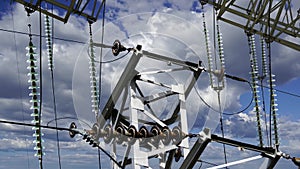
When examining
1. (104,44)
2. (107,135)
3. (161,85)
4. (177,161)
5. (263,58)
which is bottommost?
(177,161)

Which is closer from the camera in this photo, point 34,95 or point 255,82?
point 34,95

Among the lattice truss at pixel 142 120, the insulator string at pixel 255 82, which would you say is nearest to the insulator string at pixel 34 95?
the lattice truss at pixel 142 120

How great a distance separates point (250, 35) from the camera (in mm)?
10734

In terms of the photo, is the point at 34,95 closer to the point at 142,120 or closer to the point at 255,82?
the point at 142,120

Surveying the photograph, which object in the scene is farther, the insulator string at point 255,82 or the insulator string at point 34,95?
the insulator string at point 255,82

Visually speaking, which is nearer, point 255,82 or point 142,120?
point 142,120

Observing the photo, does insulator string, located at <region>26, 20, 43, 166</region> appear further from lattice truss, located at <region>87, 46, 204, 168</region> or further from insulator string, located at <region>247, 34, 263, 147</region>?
insulator string, located at <region>247, 34, 263, 147</region>

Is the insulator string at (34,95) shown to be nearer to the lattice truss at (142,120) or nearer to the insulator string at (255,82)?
the lattice truss at (142,120)

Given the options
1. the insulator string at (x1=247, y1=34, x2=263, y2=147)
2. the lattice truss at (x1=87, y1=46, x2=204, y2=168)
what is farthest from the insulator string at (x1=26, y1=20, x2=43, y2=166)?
the insulator string at (x1=247, y1=34, x2=263, y2=147)

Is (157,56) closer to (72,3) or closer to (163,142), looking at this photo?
(163,142)

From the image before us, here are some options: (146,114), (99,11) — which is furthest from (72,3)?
(146,114)

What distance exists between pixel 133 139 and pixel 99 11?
348 cm

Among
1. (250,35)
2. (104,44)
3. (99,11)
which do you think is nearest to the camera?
(104,44)

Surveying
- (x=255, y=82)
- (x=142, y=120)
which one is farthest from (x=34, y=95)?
(x=255, y=82)
